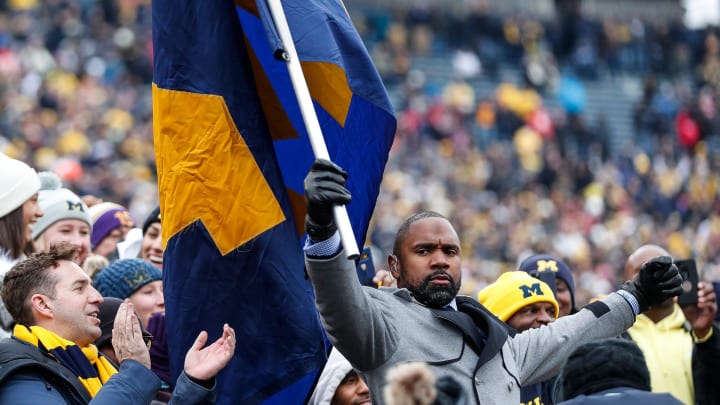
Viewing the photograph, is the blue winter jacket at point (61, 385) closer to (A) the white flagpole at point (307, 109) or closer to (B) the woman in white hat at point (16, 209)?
(A) the white flagpole at point (307, 109)

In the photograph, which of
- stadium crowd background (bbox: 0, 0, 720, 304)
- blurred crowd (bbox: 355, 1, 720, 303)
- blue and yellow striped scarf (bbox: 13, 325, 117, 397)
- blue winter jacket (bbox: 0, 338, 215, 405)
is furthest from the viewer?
blurred crowd (bbox: 355, 1, 720, 303)

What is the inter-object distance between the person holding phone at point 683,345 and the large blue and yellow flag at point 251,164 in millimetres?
1924

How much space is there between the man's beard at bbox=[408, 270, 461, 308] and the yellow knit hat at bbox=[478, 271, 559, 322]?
4.76 ft

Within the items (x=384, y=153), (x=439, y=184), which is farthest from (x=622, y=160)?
(x=384, y=153)

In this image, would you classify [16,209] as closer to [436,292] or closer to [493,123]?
[436,292]

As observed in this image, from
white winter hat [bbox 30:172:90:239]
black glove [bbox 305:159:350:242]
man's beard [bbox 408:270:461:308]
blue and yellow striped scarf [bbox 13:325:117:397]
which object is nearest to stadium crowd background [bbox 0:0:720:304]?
white winter hat [bbox 30:172:90:239]

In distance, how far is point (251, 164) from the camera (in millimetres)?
5516

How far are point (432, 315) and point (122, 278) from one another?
72.6 inches

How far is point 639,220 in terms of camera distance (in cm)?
2419

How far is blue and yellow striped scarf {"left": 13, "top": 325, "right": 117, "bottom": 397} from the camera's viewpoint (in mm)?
5023

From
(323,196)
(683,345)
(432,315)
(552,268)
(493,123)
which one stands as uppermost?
(323,196)

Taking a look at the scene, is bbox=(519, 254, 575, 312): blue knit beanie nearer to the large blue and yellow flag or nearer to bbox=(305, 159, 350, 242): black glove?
the large blue and yellow flag

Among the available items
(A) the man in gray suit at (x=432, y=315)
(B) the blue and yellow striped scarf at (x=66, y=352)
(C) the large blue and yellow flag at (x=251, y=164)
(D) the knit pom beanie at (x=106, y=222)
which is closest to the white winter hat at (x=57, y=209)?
(D) the knit pom beanie at (x=106, y=222)

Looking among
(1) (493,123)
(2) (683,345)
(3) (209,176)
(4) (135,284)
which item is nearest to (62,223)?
(4) (135,284)
